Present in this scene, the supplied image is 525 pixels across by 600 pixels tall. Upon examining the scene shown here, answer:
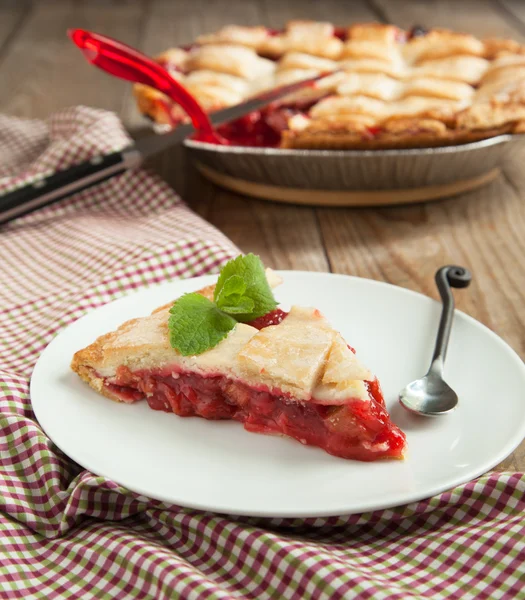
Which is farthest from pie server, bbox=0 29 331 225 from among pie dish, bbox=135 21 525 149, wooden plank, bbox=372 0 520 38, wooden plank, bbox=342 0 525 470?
wooden plank, bbox=372 0 520 38

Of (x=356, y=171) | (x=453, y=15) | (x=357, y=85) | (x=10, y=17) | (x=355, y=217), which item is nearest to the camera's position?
(x=356, y=171)

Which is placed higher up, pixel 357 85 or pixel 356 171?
pixel 357 85

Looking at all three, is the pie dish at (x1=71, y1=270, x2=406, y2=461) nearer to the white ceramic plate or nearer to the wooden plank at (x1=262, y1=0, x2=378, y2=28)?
the white ceramic plate

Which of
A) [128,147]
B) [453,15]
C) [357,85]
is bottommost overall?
[128,147]

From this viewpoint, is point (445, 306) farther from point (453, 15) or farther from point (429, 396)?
point (453, 15)

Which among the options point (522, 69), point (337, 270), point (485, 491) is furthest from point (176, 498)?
point (522, 69)

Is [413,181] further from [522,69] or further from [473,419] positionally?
[473,419]

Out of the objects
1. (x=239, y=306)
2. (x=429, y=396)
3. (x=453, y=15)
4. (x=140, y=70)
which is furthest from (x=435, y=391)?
(x=453, y=15)
